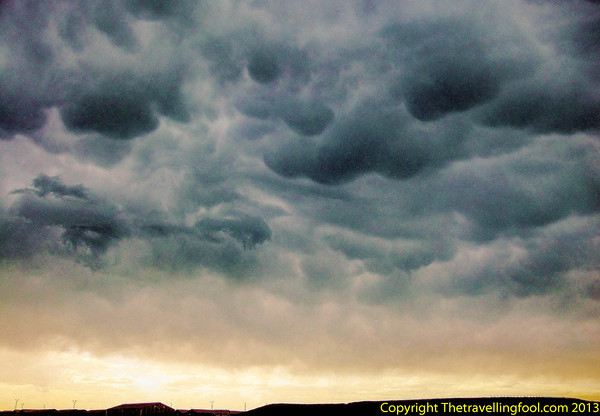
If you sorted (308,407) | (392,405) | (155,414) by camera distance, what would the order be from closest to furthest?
(392,405) → (308,407) → (155,414)

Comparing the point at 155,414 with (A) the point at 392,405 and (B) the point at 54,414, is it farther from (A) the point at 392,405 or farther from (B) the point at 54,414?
(A) the point at 392,405

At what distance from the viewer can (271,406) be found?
66.4 m

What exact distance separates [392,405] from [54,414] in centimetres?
7187

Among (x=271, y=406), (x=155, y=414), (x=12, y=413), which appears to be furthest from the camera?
(x=12, y=413)

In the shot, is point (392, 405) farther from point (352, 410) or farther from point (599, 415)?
point (599, 415)

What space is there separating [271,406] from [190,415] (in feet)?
91.2

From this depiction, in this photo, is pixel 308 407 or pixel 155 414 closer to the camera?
pixel 308 407

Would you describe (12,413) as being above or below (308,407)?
below

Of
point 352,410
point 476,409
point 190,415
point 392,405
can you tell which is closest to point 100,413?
point 190,415

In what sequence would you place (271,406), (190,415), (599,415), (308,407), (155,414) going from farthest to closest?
(155,414) < (190,415) < (271,406) < (308,407) < (599,415)

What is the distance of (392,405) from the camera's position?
54.3 meters

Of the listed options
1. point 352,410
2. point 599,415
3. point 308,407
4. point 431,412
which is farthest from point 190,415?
point 599,415

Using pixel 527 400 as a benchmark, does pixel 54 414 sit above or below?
below

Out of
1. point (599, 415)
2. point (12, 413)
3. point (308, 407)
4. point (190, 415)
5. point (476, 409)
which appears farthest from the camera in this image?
Result: point (12, 413)
